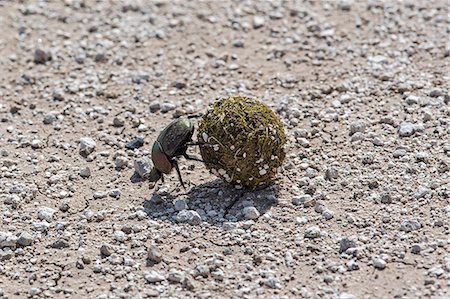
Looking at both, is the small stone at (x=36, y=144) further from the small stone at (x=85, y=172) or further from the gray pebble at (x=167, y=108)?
the gray pebble at (x=167, y=108)

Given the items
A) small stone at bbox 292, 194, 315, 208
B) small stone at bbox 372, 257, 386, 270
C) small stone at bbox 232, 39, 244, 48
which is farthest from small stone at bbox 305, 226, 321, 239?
small stone at bbox 232, 39, 244, 48

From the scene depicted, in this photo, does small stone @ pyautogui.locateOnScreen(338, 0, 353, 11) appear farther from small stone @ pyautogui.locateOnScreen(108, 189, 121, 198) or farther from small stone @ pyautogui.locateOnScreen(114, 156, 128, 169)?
small stone @ pyautogui.locateOnScreen(108, 189, 121, 198)

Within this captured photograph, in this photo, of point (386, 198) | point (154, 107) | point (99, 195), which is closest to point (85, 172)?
point (99, 195)

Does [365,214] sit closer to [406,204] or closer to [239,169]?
[406,204]

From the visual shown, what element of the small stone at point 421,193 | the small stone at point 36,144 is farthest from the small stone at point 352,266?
the small stone at point 36,144

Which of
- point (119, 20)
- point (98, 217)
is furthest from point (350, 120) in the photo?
point (119, 20)

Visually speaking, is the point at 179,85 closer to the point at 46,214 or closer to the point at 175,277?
the point at 46,214
